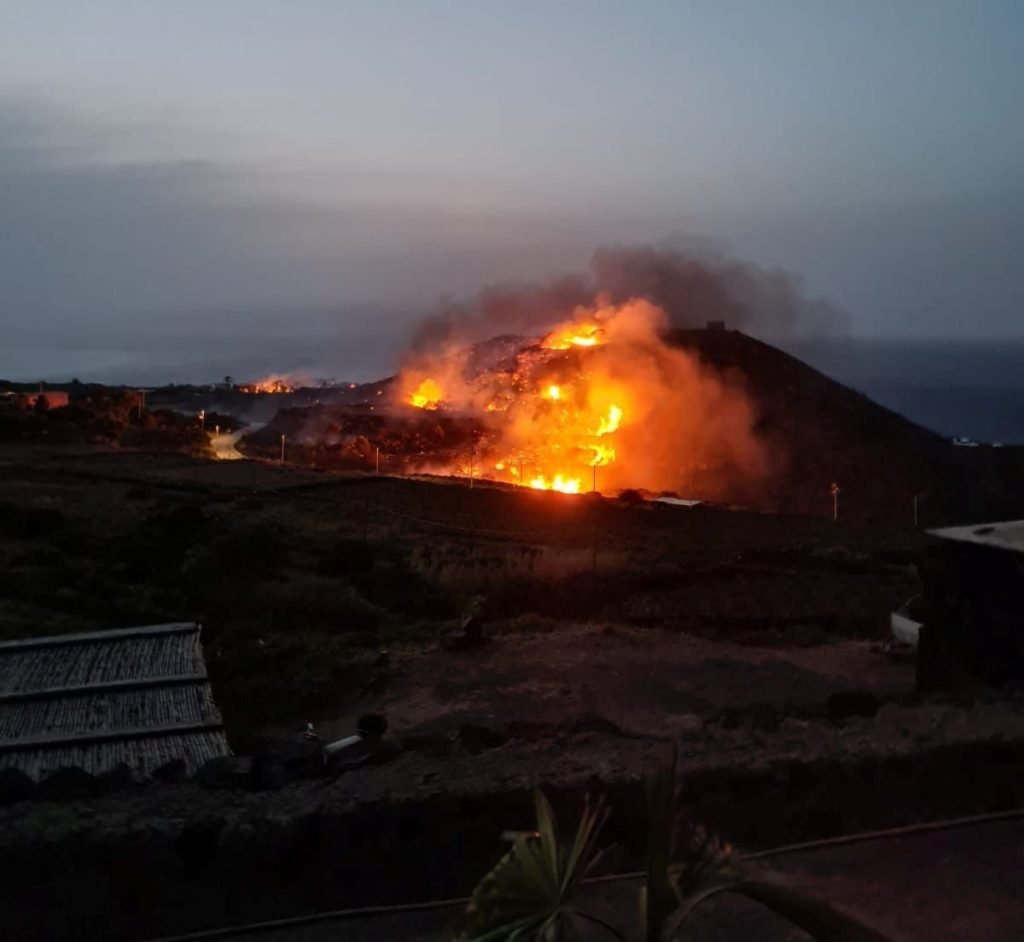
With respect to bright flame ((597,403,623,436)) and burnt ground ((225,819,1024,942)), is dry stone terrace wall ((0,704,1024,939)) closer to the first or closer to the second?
burnt ground ((225,819,1024,942))

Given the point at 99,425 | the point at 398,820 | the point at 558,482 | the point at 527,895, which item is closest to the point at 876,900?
the point at 398,820

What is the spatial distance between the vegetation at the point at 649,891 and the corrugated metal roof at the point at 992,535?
22.7 ft

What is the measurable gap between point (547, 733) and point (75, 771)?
12.9 ft

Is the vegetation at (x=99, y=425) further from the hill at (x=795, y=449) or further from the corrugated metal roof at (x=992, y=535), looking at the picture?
the corrugated metal roof at (x=992, y=535)

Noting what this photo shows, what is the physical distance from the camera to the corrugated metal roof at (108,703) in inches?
355

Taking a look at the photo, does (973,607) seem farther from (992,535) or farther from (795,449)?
(795,449)

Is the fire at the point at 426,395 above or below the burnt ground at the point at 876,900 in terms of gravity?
above

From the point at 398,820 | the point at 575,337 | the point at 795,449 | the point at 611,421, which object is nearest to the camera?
the point at 398,820

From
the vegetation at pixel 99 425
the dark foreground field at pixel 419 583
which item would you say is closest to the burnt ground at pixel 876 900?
the dark foreground field at pixel 419 583

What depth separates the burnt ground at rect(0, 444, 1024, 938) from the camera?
18.3 feet

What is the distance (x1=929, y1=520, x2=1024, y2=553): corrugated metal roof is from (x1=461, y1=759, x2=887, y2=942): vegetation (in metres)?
6.93

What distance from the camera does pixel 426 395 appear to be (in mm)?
77188

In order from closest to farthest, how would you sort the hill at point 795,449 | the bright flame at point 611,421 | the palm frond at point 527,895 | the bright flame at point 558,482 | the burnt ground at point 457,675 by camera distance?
the palm frond at point 527,895 < the burnt ground at point 457,675 < the bright flame at point 558,482 < the hill at point 795,449 < the bright flame at point 611,421

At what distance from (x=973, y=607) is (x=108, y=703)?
7.46 meters
